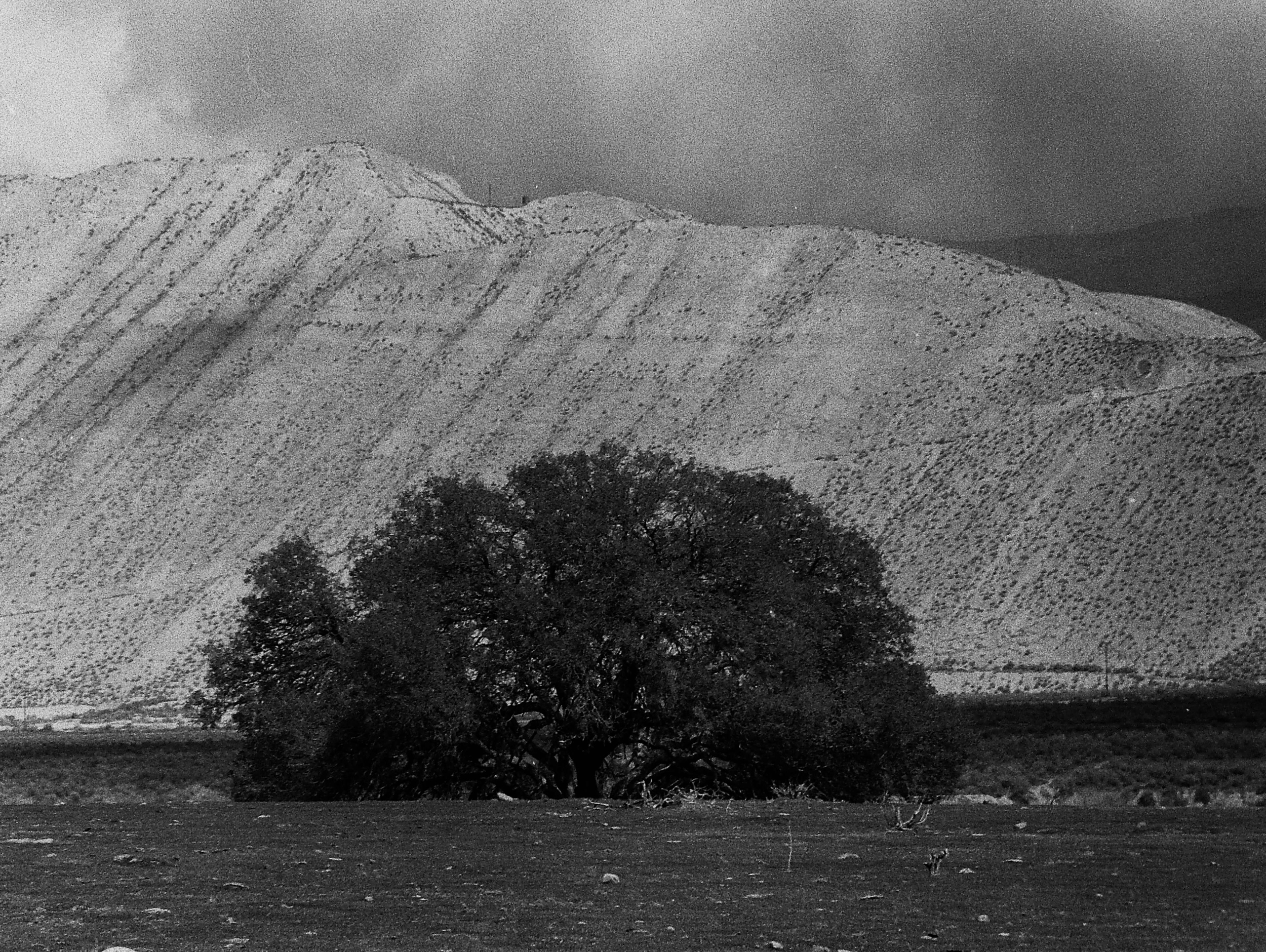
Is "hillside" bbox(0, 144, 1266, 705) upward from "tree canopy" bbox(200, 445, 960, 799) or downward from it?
upward

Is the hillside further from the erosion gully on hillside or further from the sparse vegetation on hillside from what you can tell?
the erosion gully on hillside

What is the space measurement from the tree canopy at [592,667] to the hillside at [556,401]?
41.0 m

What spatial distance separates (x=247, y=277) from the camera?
118 m

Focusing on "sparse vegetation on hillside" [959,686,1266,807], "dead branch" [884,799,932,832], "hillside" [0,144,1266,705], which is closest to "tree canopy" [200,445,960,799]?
"sparse vegetation on hillside" [959,686,1266,807]

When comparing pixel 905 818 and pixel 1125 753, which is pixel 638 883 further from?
pixel 1125 753

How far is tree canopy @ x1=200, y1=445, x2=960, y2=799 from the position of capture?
1227 inches

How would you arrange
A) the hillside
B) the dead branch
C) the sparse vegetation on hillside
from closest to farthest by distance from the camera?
the dead branch < the sparse vegetation on hillside < the hillside

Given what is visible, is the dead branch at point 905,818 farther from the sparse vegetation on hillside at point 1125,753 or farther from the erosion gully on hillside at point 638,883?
the sparse vegetation on hillside at point 1125,753

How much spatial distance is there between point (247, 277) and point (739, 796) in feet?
304

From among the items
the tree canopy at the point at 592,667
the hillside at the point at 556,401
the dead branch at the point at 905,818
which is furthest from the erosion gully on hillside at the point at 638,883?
the hillside at the point at 556,401

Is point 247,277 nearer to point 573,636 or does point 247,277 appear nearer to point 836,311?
point 836,311

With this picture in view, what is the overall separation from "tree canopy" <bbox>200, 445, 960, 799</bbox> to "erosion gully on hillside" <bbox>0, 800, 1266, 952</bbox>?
19.3 ft

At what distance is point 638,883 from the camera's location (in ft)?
54.9

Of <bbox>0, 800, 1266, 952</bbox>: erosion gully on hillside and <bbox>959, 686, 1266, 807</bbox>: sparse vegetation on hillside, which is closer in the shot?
<bbox>0, 800, 1266, 952</bbox>: erosion gully on hillside
